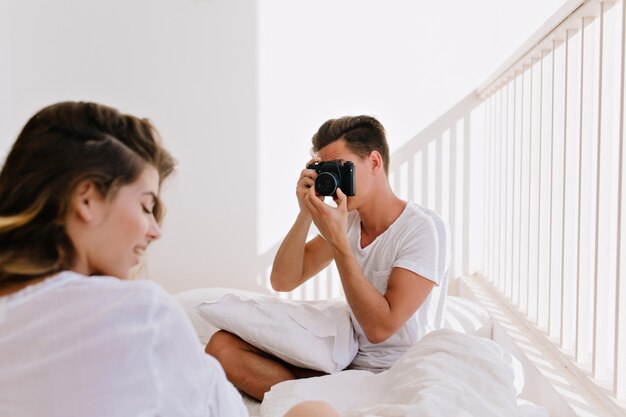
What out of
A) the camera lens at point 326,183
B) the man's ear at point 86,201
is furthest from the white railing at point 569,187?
the man's ear at point 86,201

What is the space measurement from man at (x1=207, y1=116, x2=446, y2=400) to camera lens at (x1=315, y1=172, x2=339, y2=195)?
2cm

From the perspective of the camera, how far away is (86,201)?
2.31ft

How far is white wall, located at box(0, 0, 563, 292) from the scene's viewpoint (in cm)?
254

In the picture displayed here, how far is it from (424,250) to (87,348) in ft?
3.27

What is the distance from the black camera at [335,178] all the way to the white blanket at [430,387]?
0.44 meters

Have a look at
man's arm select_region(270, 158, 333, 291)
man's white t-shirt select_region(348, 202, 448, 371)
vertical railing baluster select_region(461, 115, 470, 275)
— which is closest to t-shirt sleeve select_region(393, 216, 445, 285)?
man's white t-shirt select_region(348, 202, 448, 371)

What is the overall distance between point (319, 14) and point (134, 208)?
2.00 meters

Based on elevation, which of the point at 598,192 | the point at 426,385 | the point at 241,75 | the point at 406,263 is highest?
the point at 241,75

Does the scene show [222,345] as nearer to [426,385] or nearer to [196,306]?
[196,306]

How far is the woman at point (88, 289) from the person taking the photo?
0.64 meters

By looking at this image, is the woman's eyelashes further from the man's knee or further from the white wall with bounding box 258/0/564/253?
the white wall with bounding box 258/0/564/253

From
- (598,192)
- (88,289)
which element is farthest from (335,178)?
(88,289)

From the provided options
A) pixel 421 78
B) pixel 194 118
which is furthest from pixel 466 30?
pixel 194 118

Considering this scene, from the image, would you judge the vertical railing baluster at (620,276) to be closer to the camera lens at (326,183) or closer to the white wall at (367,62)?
the camera lens at (326,183)
